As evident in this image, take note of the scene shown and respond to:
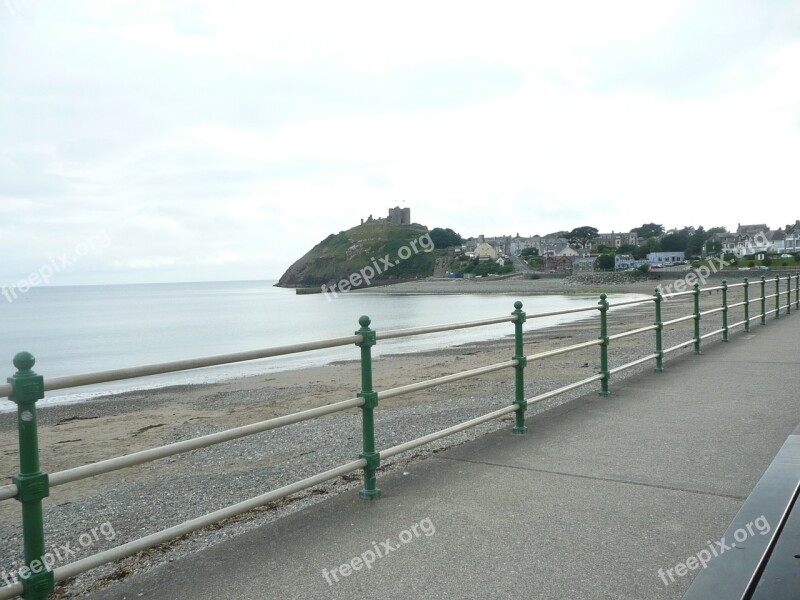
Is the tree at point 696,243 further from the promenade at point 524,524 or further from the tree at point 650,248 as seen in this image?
the promenade at point 524,524

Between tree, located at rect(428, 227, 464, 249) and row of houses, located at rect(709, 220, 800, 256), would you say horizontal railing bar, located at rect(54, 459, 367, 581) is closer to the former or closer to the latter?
row of houses, located at rect(709, 220, 800, 256)

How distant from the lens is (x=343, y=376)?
19.3m

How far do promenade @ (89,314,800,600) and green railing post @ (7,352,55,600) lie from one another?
45 cm

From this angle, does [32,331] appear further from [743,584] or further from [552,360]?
[743,584]

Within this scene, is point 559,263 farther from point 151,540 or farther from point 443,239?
point 151,540

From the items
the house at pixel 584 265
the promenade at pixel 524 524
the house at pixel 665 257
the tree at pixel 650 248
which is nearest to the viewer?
the promenade at pixel 524 524

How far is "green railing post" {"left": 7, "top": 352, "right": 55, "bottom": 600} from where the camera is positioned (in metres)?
3.11

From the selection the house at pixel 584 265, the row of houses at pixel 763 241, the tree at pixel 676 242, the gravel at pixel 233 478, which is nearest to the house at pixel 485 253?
the house at pixel 584 265

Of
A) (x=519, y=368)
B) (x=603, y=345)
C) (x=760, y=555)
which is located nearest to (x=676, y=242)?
(x=603, y=345)

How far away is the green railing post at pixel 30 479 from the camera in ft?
10.2

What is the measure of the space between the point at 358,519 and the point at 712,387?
6194 mm

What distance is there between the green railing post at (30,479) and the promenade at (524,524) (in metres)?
0.45

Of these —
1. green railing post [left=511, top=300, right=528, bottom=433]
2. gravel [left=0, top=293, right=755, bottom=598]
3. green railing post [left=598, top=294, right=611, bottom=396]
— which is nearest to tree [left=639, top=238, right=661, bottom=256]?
gravel [left=0, top=293, right=755, bottom=598]

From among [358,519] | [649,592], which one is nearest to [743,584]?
[649,592]
